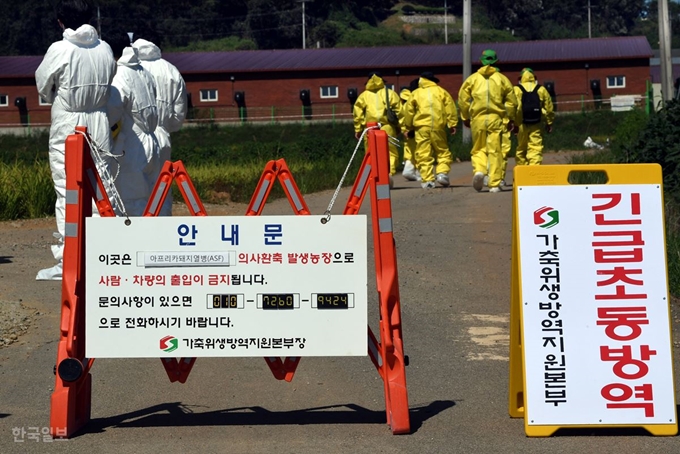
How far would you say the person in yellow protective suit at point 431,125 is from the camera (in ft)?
64.0

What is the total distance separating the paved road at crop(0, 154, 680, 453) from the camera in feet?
19.7

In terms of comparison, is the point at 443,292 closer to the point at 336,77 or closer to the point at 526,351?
the point at 526,351

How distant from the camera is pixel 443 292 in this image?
34.7ft

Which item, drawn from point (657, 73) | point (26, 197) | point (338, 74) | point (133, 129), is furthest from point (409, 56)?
point (133, 129)

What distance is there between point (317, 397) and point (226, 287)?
128 centimetres

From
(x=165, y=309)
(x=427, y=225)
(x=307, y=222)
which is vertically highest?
(x=307, y=222)

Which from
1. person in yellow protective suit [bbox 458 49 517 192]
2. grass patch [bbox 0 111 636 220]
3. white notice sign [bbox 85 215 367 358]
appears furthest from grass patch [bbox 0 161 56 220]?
white notice sign [bbox 85 215 367 358]

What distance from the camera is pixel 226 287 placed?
19.9ft

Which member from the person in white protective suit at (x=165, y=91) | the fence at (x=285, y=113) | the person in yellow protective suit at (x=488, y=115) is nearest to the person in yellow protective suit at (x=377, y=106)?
the person in yellow protective suit at (x=488, y=115)

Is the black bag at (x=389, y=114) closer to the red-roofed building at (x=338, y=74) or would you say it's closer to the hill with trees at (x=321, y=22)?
the red-roofed building at (x=338, y=74)

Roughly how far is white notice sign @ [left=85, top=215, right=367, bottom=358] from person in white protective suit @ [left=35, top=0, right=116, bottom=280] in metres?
4.36

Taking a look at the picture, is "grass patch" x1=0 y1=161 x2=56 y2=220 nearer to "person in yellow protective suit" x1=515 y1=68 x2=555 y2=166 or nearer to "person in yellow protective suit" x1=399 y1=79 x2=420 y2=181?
"person in yellow protective suit" x1=399 y1=79 x2=420 y2=181

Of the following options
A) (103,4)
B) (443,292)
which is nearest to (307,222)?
(443,292)

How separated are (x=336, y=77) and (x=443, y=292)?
5457 centimetres
